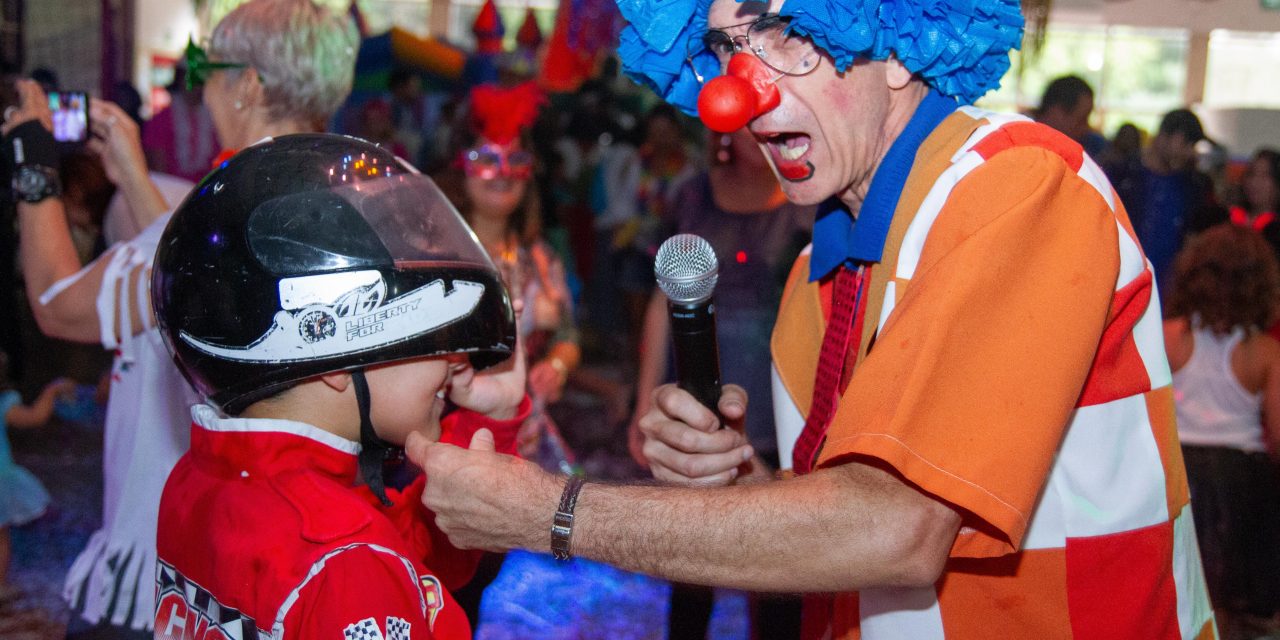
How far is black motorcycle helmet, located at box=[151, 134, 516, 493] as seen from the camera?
6.00 feet

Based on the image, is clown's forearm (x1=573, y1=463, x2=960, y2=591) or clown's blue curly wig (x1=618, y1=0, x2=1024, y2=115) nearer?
clown's forearm (x1=573, y1=463, x2=960, y2=591)

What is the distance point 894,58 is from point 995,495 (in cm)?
87

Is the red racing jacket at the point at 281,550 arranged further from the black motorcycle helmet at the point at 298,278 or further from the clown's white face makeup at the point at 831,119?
the clown's white face makeup at the point at 831,119

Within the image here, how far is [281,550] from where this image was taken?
1704mm

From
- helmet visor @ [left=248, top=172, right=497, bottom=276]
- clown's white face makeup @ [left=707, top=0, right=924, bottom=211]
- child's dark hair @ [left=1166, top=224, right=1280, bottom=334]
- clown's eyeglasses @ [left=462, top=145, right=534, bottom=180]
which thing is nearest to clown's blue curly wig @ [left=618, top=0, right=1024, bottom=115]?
clown's white face makeup @ [left=707, top=0, right=924, bottom=211]

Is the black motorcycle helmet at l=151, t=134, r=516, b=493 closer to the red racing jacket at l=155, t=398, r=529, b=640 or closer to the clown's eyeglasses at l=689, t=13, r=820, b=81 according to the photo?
the red racing jacket at l=155, t=398, r=529, b=640

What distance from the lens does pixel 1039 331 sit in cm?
143

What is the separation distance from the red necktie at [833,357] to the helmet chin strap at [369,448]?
0.81 m

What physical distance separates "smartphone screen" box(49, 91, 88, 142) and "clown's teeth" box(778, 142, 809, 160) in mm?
2194

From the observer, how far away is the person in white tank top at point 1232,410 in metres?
4.51

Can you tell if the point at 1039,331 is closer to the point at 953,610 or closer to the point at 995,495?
the point at 995,495

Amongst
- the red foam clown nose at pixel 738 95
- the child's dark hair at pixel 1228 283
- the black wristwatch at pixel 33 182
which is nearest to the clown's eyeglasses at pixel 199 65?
the black wristwatch at pixel 33 182

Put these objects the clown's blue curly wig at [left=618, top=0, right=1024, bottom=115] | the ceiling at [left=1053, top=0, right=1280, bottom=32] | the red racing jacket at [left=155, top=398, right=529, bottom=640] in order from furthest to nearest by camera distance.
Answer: the ceiling at [left=1053, top=0, right=1280, bottom=32]
the clown's blue curly wig at [left=618, top=0, right=1024, bottom=115]
the red racing jacket at [left=155, top=398, right=529, bottom=640]

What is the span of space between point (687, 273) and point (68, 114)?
2173mm
